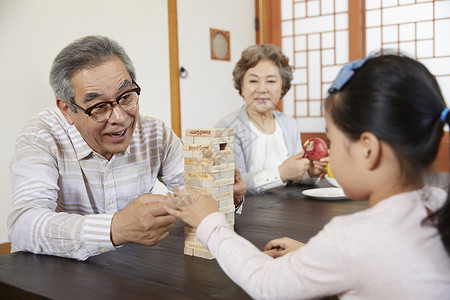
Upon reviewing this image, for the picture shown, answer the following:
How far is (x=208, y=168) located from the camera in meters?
1.13

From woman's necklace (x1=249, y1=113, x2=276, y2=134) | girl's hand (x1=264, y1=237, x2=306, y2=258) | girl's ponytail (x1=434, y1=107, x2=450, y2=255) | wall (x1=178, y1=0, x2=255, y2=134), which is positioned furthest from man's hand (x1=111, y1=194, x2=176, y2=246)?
wall (x1=178, y1=0, x2=255, y2=134)

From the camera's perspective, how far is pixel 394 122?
76cm

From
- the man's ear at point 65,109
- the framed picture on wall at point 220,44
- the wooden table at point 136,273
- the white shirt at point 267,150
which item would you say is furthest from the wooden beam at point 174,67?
the wooden table at point 136,273

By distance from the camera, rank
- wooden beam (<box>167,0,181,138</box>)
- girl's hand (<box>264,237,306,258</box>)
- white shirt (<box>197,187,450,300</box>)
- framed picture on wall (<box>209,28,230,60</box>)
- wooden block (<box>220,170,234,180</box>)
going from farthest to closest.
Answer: framed picture on wall (<box>209,28,230,60</box>)
wooden beam (<box>167,0,181,138</box>)
wooden block (<box>220,170,234,180</box>)
girl's hand (<box>264,237,306,258</box>)
white shirt (<box>197,187,450,300</box>)

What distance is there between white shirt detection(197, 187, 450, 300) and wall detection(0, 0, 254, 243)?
2440 millimetres

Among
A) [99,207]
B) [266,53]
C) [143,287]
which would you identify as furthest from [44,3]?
[143,287]

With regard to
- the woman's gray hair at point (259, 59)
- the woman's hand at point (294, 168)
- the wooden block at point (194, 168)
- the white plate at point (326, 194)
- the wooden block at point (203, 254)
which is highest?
the woman's gray hair at point (259, 59)

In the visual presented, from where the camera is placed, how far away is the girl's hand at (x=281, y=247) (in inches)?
41.7

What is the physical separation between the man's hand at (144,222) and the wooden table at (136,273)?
0.06m

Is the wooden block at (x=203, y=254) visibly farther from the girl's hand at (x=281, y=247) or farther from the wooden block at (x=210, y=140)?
the wooden block at (x=210, y=140)

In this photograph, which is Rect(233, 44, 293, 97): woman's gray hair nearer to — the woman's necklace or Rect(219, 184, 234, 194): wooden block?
the woman's necklace

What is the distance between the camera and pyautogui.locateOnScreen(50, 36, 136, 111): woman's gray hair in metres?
1.41

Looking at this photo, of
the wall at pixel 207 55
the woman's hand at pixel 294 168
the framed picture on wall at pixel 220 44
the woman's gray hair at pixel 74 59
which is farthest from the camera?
the framed picture on wall at pixel 220 44

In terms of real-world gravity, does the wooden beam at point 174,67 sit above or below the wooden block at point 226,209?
above
